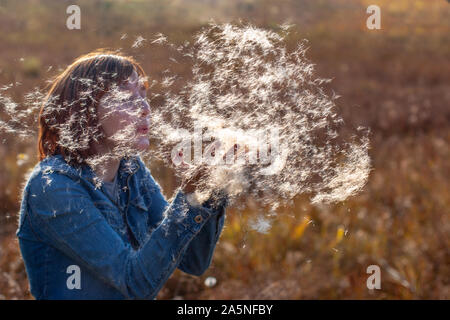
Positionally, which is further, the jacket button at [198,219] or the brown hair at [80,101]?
the brown hair at [80,101]

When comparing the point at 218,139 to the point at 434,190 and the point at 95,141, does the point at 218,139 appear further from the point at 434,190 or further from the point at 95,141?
the point at 434,190

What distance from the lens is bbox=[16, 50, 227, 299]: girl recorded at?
1.70 m

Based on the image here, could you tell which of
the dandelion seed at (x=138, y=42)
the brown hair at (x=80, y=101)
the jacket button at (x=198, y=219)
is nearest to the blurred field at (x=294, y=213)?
the dandelion seed at (x=138, y=42)

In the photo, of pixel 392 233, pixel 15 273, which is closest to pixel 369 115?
pixel 392 233

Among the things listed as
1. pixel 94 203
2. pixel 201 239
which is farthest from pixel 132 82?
pixel 201 239

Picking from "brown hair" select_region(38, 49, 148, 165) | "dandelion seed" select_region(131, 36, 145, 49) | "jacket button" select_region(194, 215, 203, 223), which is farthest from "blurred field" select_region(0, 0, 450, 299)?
"jacket button" select_region(194, 215, 203, 223)

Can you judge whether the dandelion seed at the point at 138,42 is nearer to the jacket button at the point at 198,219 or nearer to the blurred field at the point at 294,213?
the blurred field at the point at 294,213

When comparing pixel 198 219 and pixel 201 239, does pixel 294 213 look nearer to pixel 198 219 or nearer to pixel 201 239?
pixel 201 239

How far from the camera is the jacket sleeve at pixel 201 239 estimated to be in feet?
6.42

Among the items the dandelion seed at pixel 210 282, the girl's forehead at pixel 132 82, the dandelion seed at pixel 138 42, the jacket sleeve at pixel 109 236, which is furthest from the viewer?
the dandelion seed at pixel 210 282

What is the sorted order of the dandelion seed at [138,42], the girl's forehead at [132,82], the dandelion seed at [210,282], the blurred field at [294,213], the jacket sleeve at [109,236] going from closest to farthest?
the jacket sleeve at [109,236] → the girl's forehead at [132,82] → the dandelion seed at [138,42] → the blurred field at [294,213] → the dandelion seed at [210,282]

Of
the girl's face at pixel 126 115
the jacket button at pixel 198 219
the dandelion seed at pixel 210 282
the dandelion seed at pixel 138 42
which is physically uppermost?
the dandelion seed at pixel 138 42

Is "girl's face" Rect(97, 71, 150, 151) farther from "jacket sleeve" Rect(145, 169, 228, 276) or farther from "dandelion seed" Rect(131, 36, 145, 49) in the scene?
"jacket sleeve" Rect(145, 169, 228, 276)

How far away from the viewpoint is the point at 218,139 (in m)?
1.78
